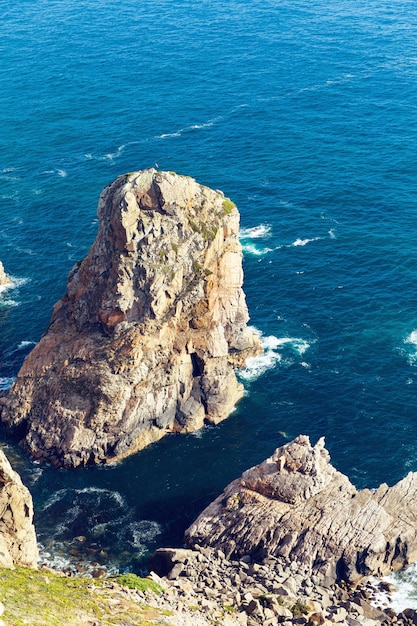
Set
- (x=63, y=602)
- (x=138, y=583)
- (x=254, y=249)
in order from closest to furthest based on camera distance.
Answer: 1. (x=63, y=602)
2. (x=138, y=583)
3. (x=254, y=249)

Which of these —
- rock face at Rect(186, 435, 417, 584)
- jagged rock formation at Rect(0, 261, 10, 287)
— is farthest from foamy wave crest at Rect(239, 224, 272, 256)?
rock face at Rect(186, 435, 417, 584)

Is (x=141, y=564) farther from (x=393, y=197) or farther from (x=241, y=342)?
(x=393, y=197)

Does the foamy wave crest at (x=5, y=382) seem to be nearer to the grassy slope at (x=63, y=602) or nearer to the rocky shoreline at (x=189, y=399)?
the rocky shoreline at (x=189, y=399)

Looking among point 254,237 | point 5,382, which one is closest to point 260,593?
point 5,382

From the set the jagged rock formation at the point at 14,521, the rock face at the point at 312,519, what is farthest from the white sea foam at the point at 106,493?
the jagged rock formation at the point at 14,521

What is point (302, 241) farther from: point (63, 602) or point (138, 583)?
point (63, 602)

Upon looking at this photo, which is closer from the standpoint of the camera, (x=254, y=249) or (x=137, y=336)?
(x=137, y=336)

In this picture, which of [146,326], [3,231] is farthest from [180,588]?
[3,231]

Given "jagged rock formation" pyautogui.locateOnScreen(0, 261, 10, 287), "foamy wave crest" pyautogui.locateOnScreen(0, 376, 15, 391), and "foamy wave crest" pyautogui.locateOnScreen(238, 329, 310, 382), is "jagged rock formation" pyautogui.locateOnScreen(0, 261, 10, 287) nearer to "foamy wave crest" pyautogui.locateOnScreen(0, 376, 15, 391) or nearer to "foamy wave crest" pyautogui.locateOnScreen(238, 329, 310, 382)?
"foamy wave crest" pyautogui.locateOnScreen(0, 376, 15, 391)
